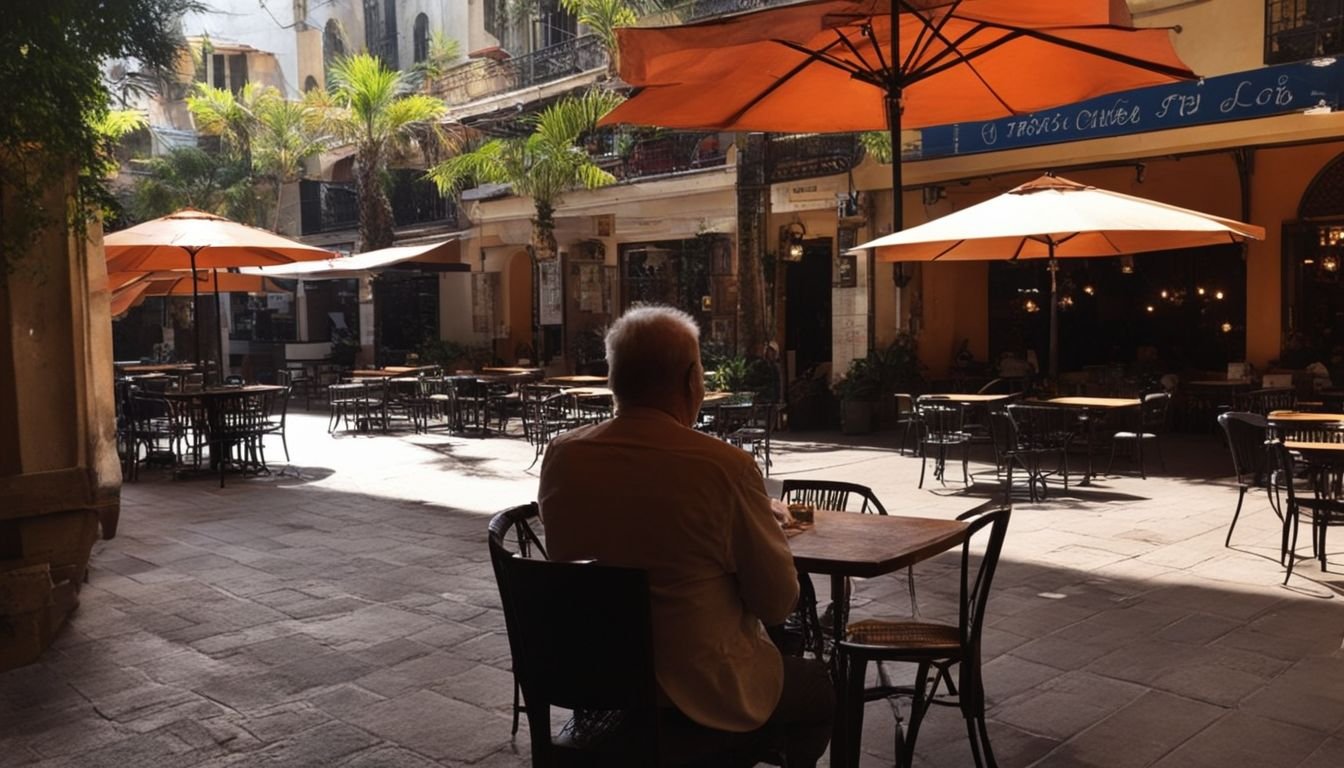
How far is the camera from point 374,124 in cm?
1955

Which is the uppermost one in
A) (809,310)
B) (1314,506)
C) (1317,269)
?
(1317,269)

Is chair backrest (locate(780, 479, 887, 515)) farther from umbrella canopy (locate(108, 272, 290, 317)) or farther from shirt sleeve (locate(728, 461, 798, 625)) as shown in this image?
umbrella canopy (locate(108, 272, 290, 317))

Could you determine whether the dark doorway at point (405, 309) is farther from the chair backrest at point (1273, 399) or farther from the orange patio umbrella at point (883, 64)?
the orange patio umbrella at point (883, 64)

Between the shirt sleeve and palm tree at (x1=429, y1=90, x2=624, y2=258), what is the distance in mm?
14060

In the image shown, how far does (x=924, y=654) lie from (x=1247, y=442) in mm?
4353

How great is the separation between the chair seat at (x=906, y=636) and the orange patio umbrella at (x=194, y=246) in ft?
27.4

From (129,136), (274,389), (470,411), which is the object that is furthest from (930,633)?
(129,136)

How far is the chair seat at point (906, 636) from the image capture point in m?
3.05

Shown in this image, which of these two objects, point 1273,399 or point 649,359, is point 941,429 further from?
point 649,359

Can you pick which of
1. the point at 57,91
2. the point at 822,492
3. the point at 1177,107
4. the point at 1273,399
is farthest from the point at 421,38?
the point at 822,492

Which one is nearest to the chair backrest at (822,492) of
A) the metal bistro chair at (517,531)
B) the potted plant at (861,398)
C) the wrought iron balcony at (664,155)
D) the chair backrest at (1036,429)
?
the metal bistro chair at (517,531)

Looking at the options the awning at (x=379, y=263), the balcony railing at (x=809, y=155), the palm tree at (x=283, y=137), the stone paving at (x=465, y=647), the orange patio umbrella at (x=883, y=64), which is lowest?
the stone paving at (x=465, y=647)

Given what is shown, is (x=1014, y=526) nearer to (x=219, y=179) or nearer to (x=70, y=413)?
(x=70, y=413)

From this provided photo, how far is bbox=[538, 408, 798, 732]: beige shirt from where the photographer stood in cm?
237
